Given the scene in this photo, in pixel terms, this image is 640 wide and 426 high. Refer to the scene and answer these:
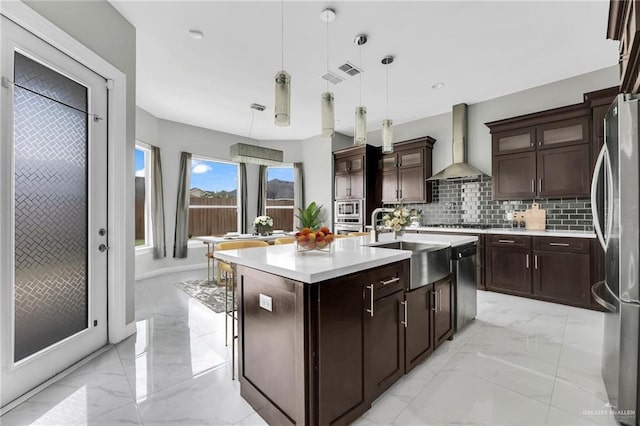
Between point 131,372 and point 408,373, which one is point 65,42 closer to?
point 131,372

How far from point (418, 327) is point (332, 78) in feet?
10.7

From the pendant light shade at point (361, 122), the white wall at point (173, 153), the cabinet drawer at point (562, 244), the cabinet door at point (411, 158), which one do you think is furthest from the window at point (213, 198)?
the cabinet drawer at point (562, 244)

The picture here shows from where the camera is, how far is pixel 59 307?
2031 millimetres

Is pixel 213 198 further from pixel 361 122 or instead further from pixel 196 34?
pixel 361 122

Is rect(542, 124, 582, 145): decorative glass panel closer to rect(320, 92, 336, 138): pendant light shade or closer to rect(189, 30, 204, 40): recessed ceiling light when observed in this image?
rect(320, 92, 336, 138): pendant light shade

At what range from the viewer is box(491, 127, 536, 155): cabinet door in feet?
12.9

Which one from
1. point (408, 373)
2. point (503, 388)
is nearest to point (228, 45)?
point (408, 373)

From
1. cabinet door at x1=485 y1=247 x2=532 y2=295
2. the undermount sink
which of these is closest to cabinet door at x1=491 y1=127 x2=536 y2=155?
cabinet door at x1=485 y1=247 x2=532 y2=295

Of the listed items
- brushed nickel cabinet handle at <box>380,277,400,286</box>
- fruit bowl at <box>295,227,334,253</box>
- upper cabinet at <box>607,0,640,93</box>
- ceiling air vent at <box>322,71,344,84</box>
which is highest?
ceiling air vent at <box>322,71,344,84</box>

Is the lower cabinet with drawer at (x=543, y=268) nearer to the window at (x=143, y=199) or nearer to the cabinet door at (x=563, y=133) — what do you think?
the cabinet door at (x=563, y=133)

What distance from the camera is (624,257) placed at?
56.3 inches

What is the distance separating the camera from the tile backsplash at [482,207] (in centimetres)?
384

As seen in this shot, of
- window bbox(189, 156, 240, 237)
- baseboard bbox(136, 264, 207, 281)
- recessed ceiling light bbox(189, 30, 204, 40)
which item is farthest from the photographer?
window bbox(189, 156, 240, 237)

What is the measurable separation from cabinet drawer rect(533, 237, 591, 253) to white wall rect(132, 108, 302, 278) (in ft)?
17.7
